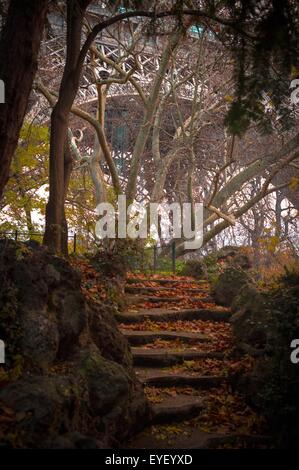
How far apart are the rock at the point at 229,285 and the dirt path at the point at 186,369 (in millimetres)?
232

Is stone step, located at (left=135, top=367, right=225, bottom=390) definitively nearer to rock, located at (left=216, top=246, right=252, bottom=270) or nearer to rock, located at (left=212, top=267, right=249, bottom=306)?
rock, located at (left=212, top=267, right=249, bottom=306)

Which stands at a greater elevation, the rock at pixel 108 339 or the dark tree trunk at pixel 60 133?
the dark tree trunk at pixel 60 133

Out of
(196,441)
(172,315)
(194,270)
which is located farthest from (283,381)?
(194,270)

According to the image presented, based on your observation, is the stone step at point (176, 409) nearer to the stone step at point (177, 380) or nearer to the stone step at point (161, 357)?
the stone step at point (177, 380)

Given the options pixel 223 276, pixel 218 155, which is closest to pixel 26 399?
pixel 223 276

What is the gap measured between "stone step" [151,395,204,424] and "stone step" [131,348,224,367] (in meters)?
0.90

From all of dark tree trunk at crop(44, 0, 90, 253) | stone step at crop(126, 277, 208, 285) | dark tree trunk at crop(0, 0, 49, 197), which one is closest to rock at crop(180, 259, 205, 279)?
stone step at crop(126, 277, 208, 285)

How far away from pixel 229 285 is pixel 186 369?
119 inches

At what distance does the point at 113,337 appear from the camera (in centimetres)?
535

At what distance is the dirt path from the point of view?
478 centimetres

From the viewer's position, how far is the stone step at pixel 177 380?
586 cm

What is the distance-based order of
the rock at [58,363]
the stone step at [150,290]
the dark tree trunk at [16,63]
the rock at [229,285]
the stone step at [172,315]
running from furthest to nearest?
the stone step at [150,290]
the rock at [229,285]
the stone step at [172,315]
the dark tree trunk at [16,63]
the rock at [58,363]

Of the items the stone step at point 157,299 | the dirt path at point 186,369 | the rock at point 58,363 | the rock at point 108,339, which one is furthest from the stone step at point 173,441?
the stone step at point 157,299

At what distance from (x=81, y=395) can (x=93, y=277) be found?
4239 mm
